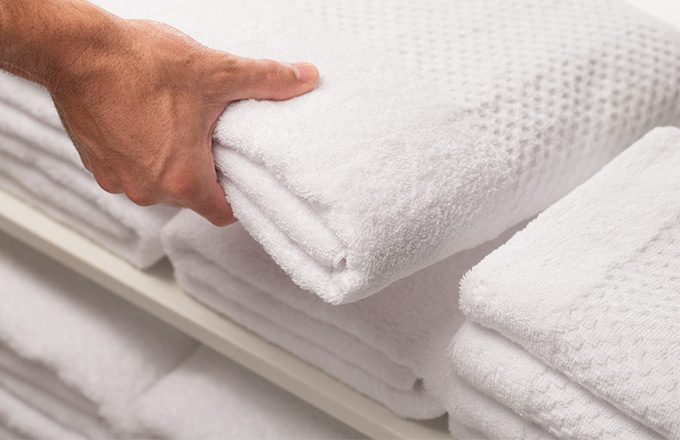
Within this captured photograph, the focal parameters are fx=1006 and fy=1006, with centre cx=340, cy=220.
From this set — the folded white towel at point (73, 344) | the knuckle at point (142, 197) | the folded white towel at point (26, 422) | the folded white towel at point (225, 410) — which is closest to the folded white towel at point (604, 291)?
the knuckle at point (142, 197)

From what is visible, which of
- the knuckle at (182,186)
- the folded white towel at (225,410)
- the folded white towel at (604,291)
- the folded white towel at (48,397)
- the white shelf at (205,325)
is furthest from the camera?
the folded white towel at (48,397)

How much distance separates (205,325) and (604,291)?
1.20 ft

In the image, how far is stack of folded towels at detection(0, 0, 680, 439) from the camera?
58 centimetres

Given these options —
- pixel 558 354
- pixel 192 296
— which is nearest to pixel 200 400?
pixel 192 296

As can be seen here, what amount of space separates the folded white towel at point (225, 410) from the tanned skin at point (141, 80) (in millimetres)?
299

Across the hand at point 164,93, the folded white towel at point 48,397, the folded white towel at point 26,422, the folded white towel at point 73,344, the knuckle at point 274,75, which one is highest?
the knuckle at point 274,75

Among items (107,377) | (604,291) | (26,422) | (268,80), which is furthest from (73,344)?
(604,291)

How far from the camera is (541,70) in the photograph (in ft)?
2.26

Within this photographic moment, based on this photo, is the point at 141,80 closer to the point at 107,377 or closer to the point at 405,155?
the point at 405,155

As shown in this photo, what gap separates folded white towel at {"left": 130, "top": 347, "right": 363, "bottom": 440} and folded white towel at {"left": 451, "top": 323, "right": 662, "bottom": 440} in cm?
29

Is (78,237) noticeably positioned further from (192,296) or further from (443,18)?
(443,18)

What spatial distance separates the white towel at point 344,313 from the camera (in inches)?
28.1

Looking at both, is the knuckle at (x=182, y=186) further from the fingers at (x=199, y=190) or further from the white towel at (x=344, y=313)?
the white towel at (x=344, y=313)

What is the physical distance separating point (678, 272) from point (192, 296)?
1.37 ft
